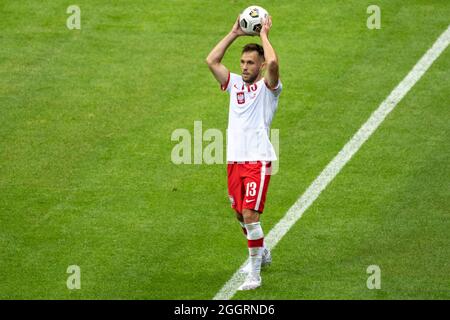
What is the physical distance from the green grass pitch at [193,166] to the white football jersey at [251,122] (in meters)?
1.46

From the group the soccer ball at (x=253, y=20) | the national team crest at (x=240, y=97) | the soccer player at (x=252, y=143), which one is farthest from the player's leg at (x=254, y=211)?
the soccer ball at (x=253, y=20)

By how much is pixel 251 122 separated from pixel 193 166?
3414 millimetres

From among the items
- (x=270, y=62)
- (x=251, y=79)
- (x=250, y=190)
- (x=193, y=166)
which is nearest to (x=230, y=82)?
(x=251, y=79)

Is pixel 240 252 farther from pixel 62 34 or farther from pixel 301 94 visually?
pixel 62 34

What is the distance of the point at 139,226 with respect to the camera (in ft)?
50.1

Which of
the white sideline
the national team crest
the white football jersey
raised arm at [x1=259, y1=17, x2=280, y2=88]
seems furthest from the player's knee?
raised arm at [x1=259, y1=17, x2=280, y2=88]

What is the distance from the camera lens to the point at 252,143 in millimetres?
13695

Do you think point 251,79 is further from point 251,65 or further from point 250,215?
point 250,215

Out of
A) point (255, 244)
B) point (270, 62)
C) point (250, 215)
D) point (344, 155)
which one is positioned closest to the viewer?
point (270, 62)

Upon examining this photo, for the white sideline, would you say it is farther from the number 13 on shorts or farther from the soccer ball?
the soccer ball

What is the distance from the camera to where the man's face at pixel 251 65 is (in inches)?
539

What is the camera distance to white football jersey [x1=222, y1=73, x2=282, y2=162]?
45.0 feet
